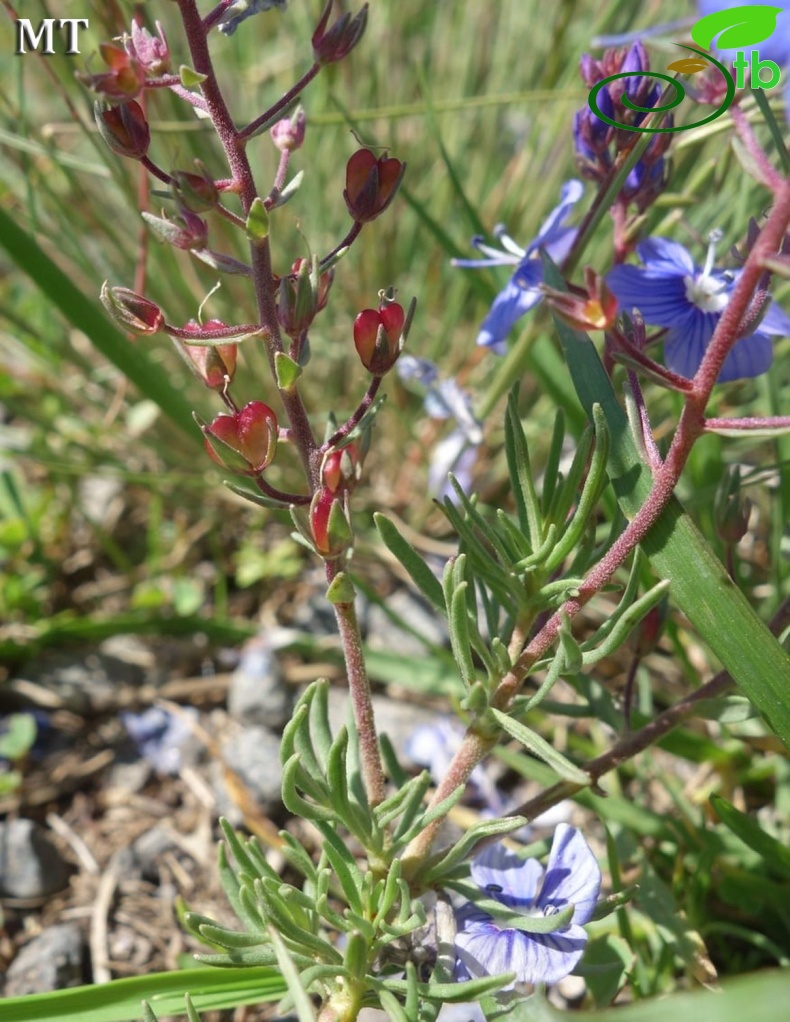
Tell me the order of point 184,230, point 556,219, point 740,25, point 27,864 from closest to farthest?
1. point 184,230
2. point 740,25
3. point 556,219
4. point 27,864

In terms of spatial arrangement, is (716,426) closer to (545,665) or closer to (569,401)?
(545,665)

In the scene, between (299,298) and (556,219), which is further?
(556,219)

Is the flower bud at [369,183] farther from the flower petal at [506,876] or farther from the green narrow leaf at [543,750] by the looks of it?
the flower petal at [506,876]

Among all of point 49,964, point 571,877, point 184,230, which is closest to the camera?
point 184,230

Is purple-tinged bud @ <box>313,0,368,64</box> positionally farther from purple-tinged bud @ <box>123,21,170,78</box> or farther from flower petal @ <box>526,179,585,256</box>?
flower petal @ <box>526,179,585,256</box>

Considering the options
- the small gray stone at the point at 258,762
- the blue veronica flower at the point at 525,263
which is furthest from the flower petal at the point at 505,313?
the small gray stone at the point at 258,762

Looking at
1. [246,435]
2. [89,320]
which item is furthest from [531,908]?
[89,320]

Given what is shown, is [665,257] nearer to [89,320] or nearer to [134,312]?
[134,312]

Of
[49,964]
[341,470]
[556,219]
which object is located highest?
[556,219]
